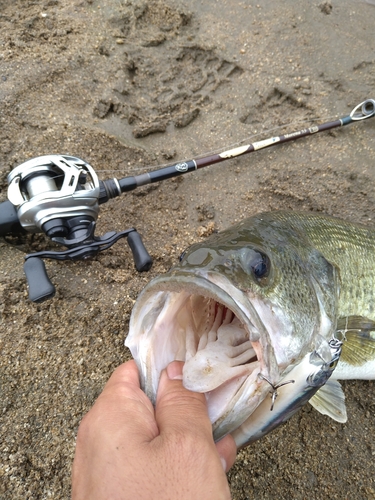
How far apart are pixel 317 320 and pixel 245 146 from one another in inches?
75.8

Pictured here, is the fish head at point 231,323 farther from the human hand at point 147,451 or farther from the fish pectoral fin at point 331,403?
the fish pectoral fin at point 331,403

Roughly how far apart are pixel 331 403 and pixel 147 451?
145 cm

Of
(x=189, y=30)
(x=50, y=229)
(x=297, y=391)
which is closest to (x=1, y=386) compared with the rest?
(x=50, y=229)

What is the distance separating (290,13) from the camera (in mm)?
4305

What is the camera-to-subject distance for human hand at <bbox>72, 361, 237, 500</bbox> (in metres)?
1.19

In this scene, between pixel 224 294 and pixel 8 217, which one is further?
pixel 8 217

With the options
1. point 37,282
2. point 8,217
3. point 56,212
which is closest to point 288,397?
point 37,282

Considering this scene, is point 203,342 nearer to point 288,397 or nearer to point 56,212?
point 288,397

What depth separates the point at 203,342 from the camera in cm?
178

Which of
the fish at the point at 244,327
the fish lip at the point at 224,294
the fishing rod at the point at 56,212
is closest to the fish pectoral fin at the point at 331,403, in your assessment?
the fish at the point at 244,327

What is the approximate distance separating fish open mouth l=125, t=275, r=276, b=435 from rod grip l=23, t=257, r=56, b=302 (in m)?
0.67

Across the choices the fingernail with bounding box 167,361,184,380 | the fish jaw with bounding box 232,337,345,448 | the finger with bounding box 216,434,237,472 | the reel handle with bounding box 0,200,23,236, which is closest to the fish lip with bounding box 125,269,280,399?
the fingernail with bounding box 167,361,184,380

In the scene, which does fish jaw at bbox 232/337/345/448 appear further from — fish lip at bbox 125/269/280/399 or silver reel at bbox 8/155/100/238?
silver reel at bbox 8/155/100/238

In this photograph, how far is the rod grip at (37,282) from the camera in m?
2.06
